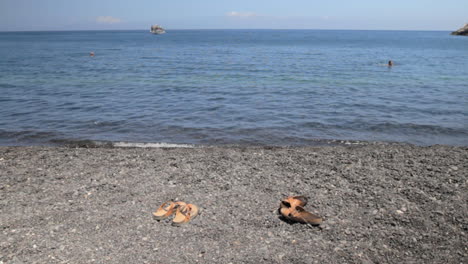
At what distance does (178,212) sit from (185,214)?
125 mm

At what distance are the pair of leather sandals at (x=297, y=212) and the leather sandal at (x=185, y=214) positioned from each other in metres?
1.47

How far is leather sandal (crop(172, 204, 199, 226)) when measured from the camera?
5.54m

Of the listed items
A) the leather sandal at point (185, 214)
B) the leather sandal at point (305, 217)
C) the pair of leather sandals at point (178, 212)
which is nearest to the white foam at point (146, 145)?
the pair of leather sandals at point (178, 212)

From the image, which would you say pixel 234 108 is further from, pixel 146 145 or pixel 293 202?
pixel 293 202

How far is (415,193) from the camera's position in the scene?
6395 millimetres

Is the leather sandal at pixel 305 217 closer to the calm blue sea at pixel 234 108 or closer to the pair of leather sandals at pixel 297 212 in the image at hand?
the pair of leather sandals at pixel 297 212

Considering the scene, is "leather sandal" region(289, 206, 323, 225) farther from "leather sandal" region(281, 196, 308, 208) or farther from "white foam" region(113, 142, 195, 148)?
"white foam" region(113, 142, 195, 148)

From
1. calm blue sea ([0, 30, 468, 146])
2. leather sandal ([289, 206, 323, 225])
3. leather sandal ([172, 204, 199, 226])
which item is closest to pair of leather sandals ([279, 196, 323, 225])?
leather sandal ([289, 206, 323, 225])

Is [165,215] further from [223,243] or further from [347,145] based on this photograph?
[347,145]

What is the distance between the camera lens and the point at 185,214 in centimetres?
570

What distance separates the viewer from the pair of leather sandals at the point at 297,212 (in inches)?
215

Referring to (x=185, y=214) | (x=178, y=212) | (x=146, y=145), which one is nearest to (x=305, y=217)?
(x=185, y=214)

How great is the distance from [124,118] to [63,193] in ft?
25.5

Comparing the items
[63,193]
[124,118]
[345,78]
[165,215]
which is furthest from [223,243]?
[345,78]
